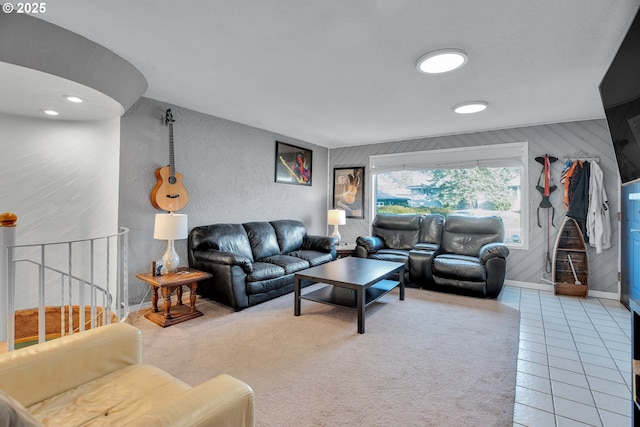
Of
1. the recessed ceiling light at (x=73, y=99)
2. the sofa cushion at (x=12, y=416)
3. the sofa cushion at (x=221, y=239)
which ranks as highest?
the recessed ceiling light at (x=73, y=99)

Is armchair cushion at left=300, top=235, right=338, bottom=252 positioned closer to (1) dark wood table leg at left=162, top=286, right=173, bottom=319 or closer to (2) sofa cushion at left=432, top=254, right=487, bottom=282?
(2) sofa cushion at left=432, top=254, right=487, bottom=282

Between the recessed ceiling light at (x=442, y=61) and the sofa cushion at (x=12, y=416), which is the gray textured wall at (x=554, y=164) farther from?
the sofa cushion at (x=12, y=416)

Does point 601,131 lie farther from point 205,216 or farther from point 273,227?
point 205,216

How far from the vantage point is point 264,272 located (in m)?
3.52

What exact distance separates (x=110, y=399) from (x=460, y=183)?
5.16 m

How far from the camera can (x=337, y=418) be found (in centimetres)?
168

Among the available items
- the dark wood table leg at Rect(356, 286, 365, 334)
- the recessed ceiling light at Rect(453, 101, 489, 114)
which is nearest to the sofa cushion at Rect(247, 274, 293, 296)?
the dark wood table leg at Rect(356, 286, 365, 334)

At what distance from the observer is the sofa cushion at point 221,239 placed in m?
3.67

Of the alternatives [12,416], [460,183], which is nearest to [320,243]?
[460,183]

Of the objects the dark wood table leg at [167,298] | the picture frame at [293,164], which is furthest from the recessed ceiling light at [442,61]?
the dark wood table leg at [167,298]

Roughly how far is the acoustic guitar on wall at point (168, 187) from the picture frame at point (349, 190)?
3318 mm

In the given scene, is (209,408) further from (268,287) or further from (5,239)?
(268,287)

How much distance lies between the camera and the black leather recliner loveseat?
3832 millimetres

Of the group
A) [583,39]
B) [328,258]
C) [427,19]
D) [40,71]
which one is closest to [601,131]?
[583,39]
